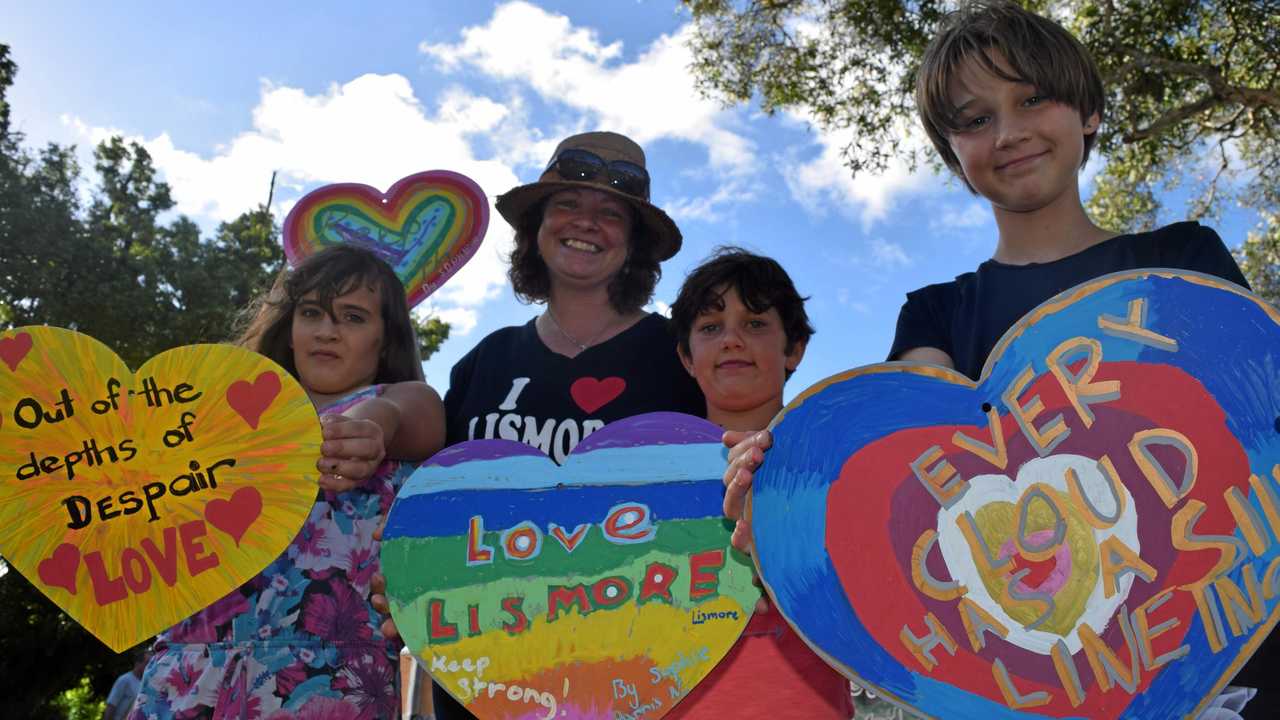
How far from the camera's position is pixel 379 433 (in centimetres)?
200

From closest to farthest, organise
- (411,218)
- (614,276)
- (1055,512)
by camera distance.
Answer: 1. (1055,512)
2. (614,276)
3. (411,218)

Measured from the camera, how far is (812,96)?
8.88 meters

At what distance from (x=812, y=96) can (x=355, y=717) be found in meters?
8.13

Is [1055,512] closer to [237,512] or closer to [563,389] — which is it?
[563,389]

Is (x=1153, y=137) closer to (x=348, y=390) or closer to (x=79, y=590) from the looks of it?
(x=348, y=390)

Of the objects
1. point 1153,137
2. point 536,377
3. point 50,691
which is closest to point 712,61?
point 1153,137

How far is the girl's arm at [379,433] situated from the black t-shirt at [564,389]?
199 millimetres

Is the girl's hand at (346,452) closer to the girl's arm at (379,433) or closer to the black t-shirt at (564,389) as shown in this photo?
the girl's arm at (379,433)

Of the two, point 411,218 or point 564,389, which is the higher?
point 411,218

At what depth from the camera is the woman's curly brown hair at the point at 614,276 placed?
9.17ft

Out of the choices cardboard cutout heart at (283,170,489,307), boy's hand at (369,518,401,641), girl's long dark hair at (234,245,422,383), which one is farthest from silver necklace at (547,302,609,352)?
boy's hand at (369,518,401,641)

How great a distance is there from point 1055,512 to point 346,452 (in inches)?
56.0

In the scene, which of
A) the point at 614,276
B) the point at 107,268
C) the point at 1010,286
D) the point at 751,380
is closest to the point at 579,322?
the point at 614,276

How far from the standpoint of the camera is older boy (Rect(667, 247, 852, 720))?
70.1 inches
